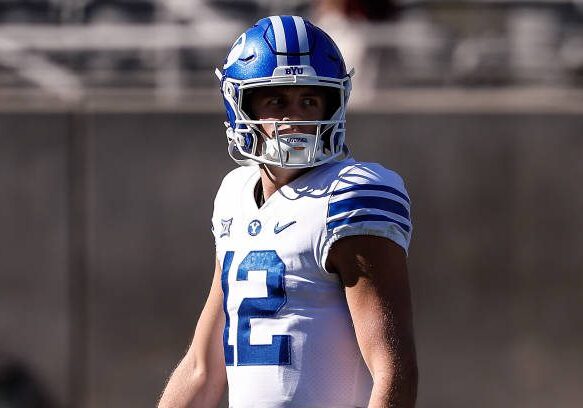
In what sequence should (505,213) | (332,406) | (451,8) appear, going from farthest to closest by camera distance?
(451,8) < (505,213) < (332,406)

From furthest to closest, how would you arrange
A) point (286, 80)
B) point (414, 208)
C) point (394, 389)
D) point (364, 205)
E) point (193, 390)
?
point (414, 208), point (193, 390), point (286, 80), point (364, 205), point (394, 389)

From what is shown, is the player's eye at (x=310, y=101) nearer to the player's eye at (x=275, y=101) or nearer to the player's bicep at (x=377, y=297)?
the player's eye at (x=275, y=101)

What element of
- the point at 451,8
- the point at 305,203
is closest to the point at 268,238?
the point at 305,203

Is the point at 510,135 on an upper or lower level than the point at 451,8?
lower

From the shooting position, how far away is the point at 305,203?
8.03 ft

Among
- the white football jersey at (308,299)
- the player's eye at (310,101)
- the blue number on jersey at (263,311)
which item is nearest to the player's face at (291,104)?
the player's eye at (310,101)

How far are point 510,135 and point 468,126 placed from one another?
18cm

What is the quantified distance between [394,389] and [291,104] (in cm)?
61

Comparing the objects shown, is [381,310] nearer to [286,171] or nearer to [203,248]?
[286,171]

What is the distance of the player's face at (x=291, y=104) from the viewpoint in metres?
2.52

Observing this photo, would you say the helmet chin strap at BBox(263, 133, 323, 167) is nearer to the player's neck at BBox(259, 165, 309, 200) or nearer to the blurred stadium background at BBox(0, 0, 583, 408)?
the player's neck at BBox(259, 165, 309, 200)

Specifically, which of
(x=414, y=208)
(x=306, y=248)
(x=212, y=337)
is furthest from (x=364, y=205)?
(x=414, y=208)

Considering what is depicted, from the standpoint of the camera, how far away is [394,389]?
2270mm

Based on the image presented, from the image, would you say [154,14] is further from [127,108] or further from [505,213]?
[505,213]
